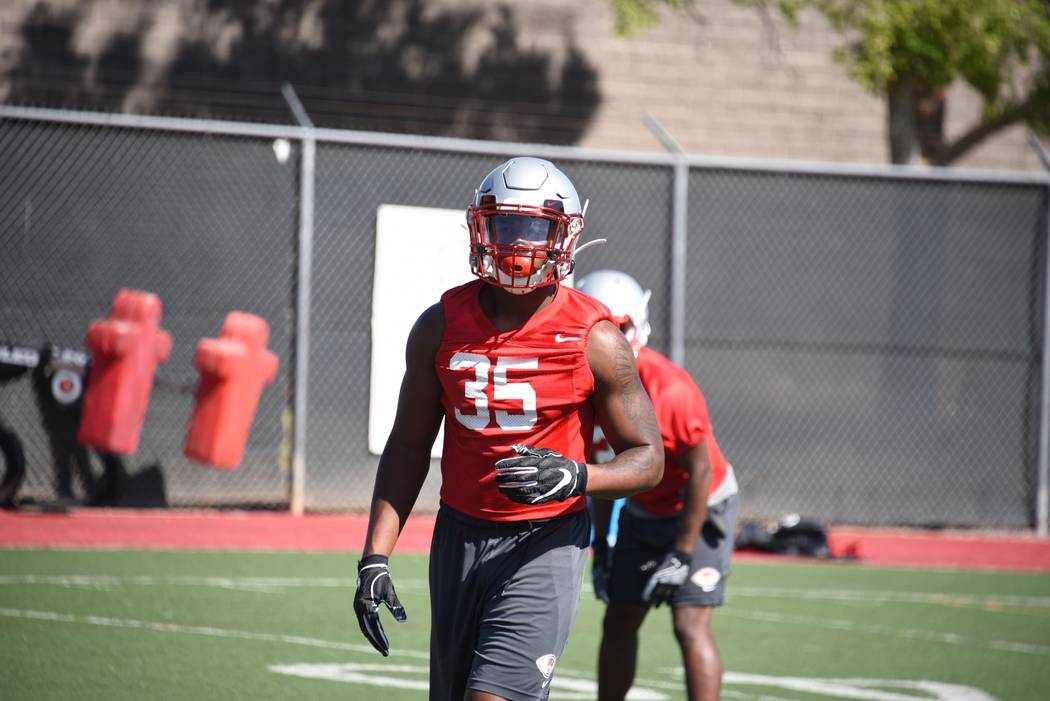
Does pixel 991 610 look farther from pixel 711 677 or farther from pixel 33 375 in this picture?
pixel 33 375

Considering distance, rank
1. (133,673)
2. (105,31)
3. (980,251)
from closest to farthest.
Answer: (133,673)
(980,251)
(105,31)

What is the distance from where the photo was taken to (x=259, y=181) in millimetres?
13344

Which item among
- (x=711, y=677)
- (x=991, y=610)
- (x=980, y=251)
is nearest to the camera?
(x=711, y=677)

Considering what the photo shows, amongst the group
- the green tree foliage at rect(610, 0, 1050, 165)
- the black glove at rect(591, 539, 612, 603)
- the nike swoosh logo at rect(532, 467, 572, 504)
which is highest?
the green tree foliage at rect(610, 0, 1050, 165)

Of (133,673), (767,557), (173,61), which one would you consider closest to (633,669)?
(133,673)

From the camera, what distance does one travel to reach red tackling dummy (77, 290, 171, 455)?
1232cm

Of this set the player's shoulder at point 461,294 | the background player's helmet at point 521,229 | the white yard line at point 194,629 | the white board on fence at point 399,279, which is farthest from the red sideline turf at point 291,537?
the background player's helmet at point 521,229

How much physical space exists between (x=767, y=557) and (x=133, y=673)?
7246 millimetres

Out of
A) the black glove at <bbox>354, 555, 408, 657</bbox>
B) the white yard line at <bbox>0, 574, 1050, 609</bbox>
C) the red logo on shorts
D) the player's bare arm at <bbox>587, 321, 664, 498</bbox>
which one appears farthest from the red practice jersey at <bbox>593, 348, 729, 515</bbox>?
the white yard line at <bbox>0, 574, 1050, 609</bbox>

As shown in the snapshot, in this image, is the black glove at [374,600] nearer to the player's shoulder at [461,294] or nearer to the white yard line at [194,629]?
the player's shoulder at [461,294]

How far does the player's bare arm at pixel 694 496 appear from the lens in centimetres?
601

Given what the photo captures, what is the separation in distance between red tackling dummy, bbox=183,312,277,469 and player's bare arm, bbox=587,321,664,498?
8.75m

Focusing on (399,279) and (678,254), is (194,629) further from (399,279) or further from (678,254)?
(678,254)

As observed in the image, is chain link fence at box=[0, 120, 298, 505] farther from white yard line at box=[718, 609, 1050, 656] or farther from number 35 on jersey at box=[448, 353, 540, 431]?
number 35 on jersey at box=[448, 353, 540, 431]
